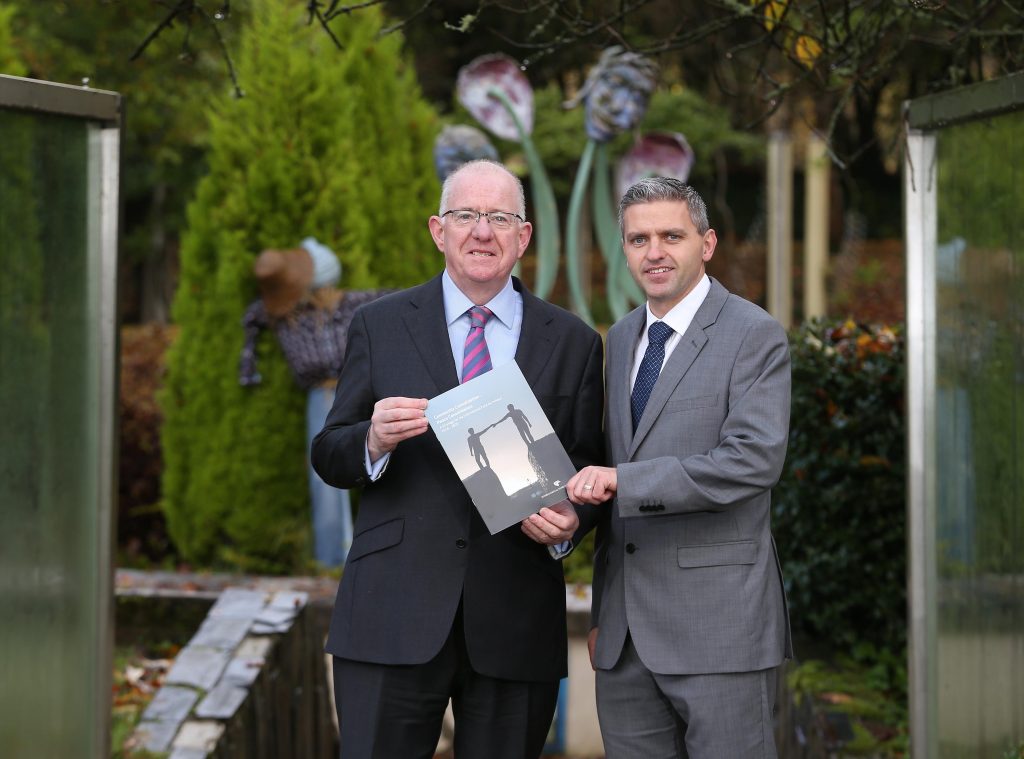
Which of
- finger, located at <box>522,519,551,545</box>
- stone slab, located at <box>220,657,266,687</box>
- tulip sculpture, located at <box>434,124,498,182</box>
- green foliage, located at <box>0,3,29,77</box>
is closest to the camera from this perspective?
finger, located at <box>522,519,551,545</box>

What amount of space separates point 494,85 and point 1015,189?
5580mm

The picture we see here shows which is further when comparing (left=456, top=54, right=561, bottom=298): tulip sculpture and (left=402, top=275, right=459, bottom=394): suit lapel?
(left=456, top=54, right=561, bottom=298): tulip sculpture

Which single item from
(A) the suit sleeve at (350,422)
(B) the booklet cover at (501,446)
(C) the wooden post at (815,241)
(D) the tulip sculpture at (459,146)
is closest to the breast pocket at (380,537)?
(A) the suit sleeve at (350,422)

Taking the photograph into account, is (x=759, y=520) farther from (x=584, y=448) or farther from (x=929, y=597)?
(x=929, y=597)

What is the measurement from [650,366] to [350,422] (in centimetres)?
76

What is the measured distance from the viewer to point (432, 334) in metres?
3.35

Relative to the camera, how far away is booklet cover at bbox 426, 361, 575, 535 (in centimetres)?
312

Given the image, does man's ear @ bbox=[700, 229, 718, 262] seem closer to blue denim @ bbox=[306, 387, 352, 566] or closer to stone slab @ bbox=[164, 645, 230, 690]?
stone slab @ bbox=[164, 645, 230, 690]

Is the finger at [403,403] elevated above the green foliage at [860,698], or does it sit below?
above

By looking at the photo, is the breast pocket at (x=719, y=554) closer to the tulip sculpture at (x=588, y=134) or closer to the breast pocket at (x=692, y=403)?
the breast pocket at (x=692, y=403)

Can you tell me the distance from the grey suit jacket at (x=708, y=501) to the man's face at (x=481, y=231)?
0.48 m

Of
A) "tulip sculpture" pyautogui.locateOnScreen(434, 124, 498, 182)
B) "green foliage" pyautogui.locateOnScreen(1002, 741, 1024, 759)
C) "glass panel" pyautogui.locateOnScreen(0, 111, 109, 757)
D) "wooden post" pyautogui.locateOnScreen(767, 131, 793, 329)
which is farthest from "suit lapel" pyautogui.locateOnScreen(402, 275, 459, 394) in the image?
"wooden post" pyautogui.locateOnScreen(767, 131, 793, 329)

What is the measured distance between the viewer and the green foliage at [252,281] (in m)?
7.79

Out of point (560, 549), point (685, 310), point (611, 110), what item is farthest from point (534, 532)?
point (611, 110)
